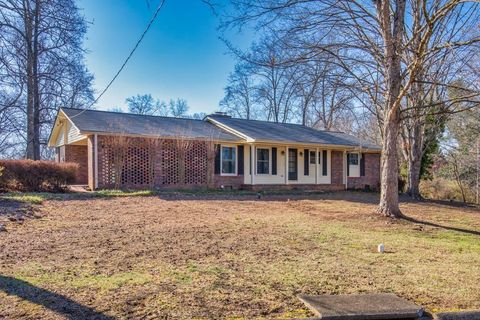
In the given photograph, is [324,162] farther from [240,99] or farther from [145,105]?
[145,105]

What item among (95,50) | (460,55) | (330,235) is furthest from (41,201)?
(460,55)

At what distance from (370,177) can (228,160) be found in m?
10.1

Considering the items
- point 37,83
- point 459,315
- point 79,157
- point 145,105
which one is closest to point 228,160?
point 79,157

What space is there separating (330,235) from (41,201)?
838 cm

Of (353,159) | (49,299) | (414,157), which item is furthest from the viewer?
(353,159)

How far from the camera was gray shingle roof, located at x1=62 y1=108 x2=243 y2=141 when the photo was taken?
15418 mm

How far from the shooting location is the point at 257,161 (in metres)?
18.8

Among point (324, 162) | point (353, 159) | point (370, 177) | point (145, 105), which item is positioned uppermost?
point (145, 105)

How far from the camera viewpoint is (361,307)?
3.32 meters

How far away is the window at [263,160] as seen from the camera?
18875 mm

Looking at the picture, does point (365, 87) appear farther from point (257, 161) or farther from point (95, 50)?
point (257, 161)

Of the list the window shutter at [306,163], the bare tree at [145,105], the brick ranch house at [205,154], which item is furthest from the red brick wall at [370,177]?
the bare tree at [145,105]

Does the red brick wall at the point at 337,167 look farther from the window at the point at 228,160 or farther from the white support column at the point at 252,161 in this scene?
the window at the point at 228,160

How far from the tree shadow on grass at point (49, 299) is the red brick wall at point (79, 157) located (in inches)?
637
